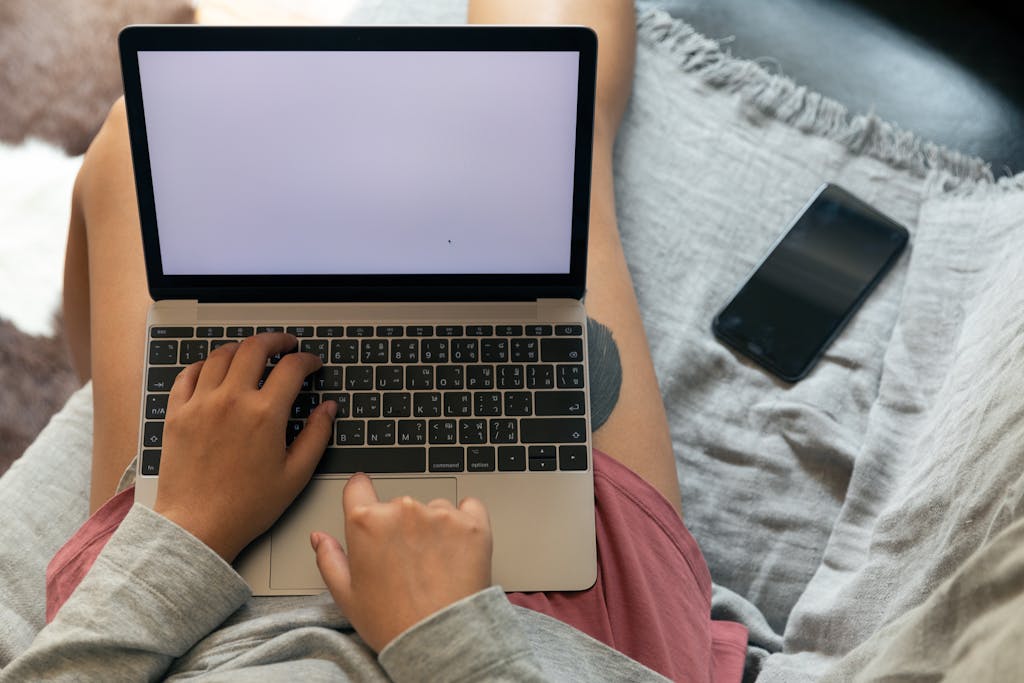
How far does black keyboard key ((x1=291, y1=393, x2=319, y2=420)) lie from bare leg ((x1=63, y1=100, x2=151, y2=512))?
0.45 feet

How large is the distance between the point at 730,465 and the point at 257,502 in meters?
0.44

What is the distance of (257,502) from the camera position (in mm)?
622

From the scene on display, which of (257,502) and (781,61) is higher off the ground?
(781,61)

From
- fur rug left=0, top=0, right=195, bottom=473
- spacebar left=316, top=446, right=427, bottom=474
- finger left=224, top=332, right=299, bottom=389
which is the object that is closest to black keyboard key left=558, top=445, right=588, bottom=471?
spacebar left=316, top=446, right=427, bottom=474

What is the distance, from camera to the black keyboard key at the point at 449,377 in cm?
69

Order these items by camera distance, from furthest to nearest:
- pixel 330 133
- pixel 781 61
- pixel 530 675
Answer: pixel 781 61 → pixel 330 133 → pixel 530 675

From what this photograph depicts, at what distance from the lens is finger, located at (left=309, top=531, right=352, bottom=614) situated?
58 centimetres

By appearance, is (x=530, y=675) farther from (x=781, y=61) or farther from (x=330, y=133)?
(x=781, y=61)

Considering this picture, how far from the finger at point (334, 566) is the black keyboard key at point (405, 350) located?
147mm

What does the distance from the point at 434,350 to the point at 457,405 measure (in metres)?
0.05

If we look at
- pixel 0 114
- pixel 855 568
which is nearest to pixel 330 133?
pixel 855 568

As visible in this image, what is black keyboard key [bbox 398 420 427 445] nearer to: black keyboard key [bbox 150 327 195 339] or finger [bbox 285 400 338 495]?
finger [bbox 285 400 338 495]

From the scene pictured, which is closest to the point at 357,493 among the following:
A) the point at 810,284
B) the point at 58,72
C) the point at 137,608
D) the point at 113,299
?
the point at 137,608

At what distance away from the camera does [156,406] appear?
0.67 meters
